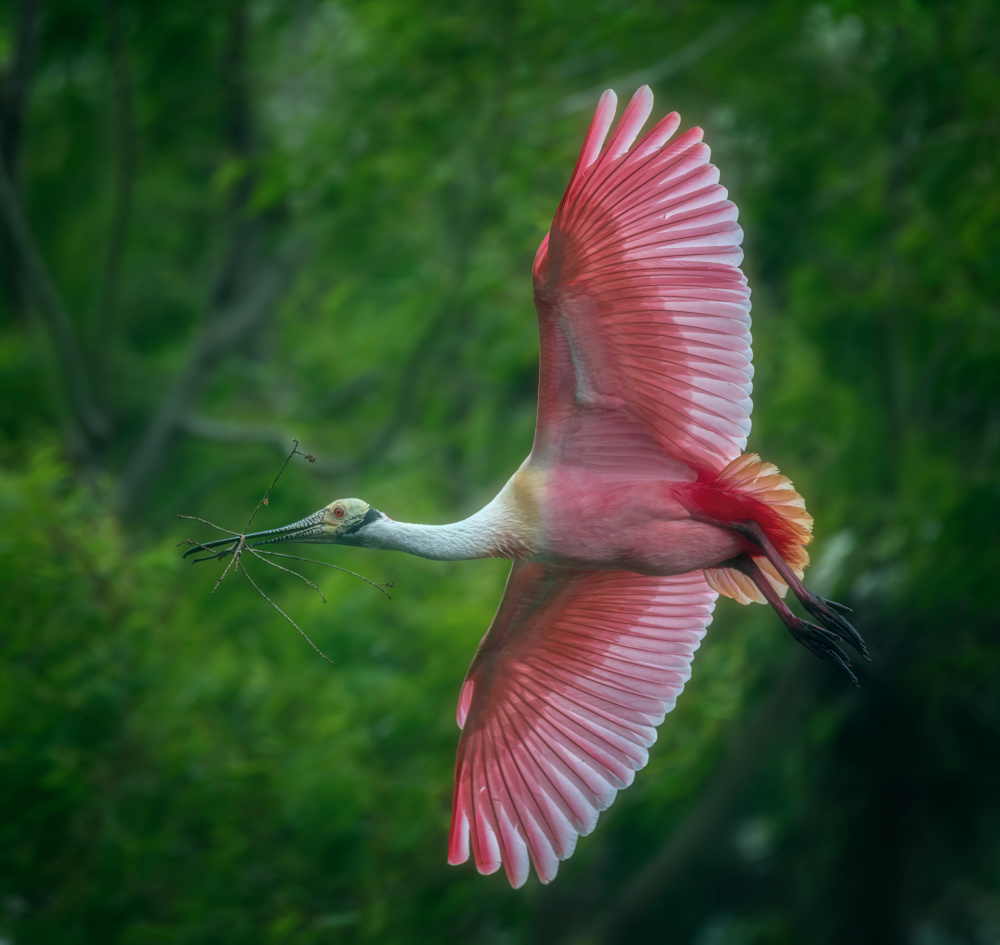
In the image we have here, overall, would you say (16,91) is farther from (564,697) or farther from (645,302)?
(645,302)

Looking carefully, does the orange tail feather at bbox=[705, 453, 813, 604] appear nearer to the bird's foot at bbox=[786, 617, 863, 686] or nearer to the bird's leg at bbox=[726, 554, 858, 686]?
the bird's leg at bbox=[726, 554, 858, 686]

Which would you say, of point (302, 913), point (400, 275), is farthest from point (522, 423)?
point (302, 913)

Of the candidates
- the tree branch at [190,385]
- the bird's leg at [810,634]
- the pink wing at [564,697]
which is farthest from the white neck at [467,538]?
the tree branch at [190,385]

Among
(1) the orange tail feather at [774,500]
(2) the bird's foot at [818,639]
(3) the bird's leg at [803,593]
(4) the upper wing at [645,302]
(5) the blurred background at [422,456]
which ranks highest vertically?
(4) the upper wing at [645,302]

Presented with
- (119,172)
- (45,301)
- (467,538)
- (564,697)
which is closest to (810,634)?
(467,538)

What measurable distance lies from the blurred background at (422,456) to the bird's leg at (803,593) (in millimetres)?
3819

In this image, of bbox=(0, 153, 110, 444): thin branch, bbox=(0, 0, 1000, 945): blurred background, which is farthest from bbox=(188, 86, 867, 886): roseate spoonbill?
bbox=(0, 153, 110, 444): thin branch

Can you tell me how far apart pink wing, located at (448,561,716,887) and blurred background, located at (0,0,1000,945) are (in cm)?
250

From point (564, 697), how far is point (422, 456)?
690 centimetres

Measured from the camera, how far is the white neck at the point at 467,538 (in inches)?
171

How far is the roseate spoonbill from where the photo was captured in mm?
4027

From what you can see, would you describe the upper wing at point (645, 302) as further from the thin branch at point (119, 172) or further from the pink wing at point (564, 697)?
the thin branch at point (119, 172)

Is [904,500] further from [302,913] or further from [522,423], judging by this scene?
[302,913]

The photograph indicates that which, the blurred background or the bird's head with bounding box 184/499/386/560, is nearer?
the bird's head with bounding box 184/499/386/560
